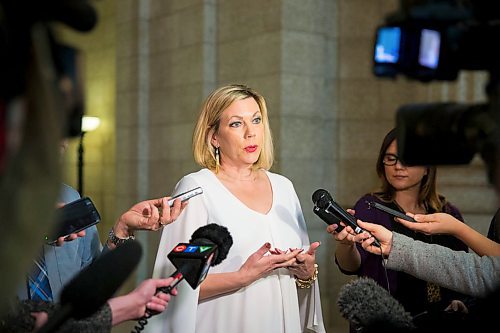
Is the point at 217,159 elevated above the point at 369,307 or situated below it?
above

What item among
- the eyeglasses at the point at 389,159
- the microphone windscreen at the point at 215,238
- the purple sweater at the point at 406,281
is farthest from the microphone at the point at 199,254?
the eyeglasses at the point at 389,159

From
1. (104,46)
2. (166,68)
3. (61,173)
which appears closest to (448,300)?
(61,173)

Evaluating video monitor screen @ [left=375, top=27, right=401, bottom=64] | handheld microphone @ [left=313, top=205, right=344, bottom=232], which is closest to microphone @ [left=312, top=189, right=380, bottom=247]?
handheld microphone @ [left=313, top=205, right=344, bottom=232]

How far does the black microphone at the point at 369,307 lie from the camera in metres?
1.29

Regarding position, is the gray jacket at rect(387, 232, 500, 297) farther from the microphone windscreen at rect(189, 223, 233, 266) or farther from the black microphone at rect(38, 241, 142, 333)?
the black microphone at rect(38, 241, 142, 333)

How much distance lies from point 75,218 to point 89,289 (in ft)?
2.24

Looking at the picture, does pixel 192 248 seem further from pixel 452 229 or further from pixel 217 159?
pixel 452 229

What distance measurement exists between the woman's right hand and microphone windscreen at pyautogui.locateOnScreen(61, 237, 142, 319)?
102 centimetres

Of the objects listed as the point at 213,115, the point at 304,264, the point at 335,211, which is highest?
the point at 213,115

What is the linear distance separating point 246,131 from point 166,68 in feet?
12.0

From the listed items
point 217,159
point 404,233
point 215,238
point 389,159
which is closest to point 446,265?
point 215,238

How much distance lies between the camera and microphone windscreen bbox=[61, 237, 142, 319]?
1.12 m

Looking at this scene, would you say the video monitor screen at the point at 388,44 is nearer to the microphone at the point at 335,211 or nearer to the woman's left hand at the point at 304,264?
the microphone at the point at 335,211

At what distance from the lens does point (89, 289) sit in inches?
44.8
